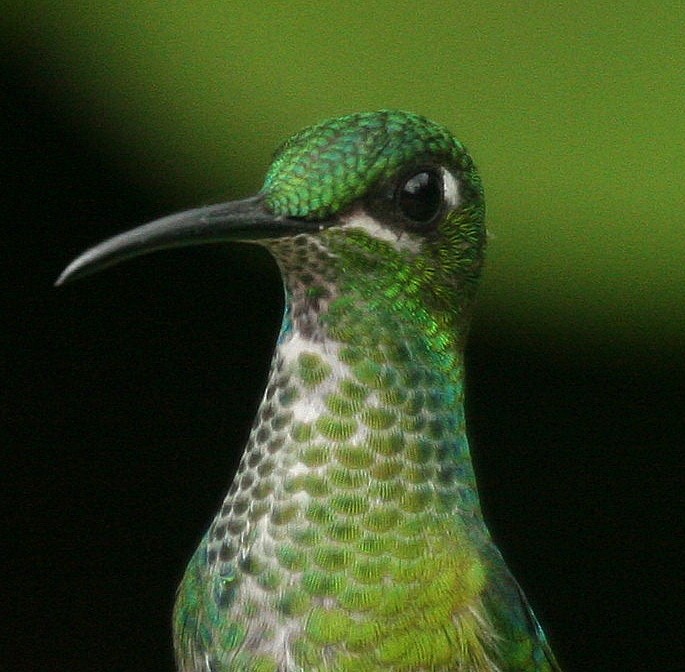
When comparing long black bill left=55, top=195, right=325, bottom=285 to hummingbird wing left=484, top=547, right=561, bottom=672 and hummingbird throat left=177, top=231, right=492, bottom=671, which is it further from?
hummingbird wing left=484, top=547, right=561, bottom=672

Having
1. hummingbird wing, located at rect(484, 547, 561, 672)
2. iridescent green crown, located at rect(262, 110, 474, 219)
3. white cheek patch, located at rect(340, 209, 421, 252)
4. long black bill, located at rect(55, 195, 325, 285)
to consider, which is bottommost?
hummingbird wing, located at rect(484, 547, 561, 672)

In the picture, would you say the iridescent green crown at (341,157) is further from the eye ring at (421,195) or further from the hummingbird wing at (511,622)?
the hummingbird wing at (511,622)

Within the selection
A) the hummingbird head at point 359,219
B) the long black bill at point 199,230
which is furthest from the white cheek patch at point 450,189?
the long black bill at point 199,230

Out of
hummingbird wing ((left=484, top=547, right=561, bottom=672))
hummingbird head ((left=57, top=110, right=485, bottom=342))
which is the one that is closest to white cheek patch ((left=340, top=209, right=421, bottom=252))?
hummingbird head ((left=57, top=110, right=485, bottom=342))

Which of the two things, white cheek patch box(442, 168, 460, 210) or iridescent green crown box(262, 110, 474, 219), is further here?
white cheek patch box(442, 168, 460, 210)

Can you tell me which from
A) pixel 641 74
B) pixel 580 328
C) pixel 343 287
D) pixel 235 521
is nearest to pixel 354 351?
pixel 343 287

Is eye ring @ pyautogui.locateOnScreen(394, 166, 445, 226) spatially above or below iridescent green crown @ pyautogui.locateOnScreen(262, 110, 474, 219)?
below

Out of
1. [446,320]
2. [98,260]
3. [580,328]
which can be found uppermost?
[98,260]

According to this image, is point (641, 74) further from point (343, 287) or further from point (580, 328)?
point (343, 287)

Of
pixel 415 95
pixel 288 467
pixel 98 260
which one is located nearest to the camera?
pixel 98 260
